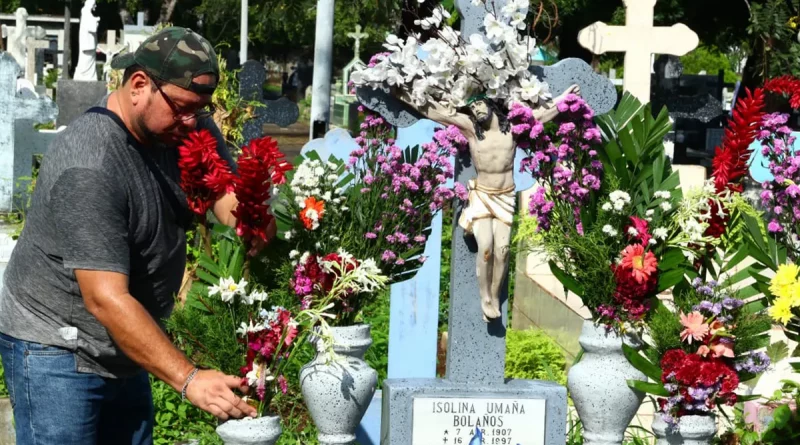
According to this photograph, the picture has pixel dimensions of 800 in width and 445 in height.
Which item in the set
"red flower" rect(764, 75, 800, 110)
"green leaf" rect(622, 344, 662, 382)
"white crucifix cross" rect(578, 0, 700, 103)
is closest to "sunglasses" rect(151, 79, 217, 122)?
"green leaf" rect(622, 344, 662, 382)

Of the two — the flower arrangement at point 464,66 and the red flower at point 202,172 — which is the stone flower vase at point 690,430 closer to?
the flower arrangement at point 464,66

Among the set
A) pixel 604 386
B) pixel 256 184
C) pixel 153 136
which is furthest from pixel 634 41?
pixel 153 136

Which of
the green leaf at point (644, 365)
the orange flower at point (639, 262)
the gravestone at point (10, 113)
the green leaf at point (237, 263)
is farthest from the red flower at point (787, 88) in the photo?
the gravestone at point (10, 113)

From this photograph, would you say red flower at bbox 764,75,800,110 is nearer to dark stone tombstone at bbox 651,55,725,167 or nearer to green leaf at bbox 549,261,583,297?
green leaf at bbox 549,261,583,297

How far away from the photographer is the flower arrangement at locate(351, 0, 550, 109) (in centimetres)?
375

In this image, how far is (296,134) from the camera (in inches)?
1205

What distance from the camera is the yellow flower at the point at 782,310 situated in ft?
12.3

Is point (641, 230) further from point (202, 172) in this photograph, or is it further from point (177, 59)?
point (177, 59)

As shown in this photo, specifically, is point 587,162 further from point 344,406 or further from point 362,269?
point 344,406

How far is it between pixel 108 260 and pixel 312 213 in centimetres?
100

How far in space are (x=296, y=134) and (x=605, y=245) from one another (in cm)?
2713

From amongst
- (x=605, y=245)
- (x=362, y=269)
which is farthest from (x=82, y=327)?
(x=605, y=245)

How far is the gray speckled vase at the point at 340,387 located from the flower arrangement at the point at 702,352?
90cm

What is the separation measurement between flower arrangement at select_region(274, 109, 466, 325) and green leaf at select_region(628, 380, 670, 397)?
867 millimetres
